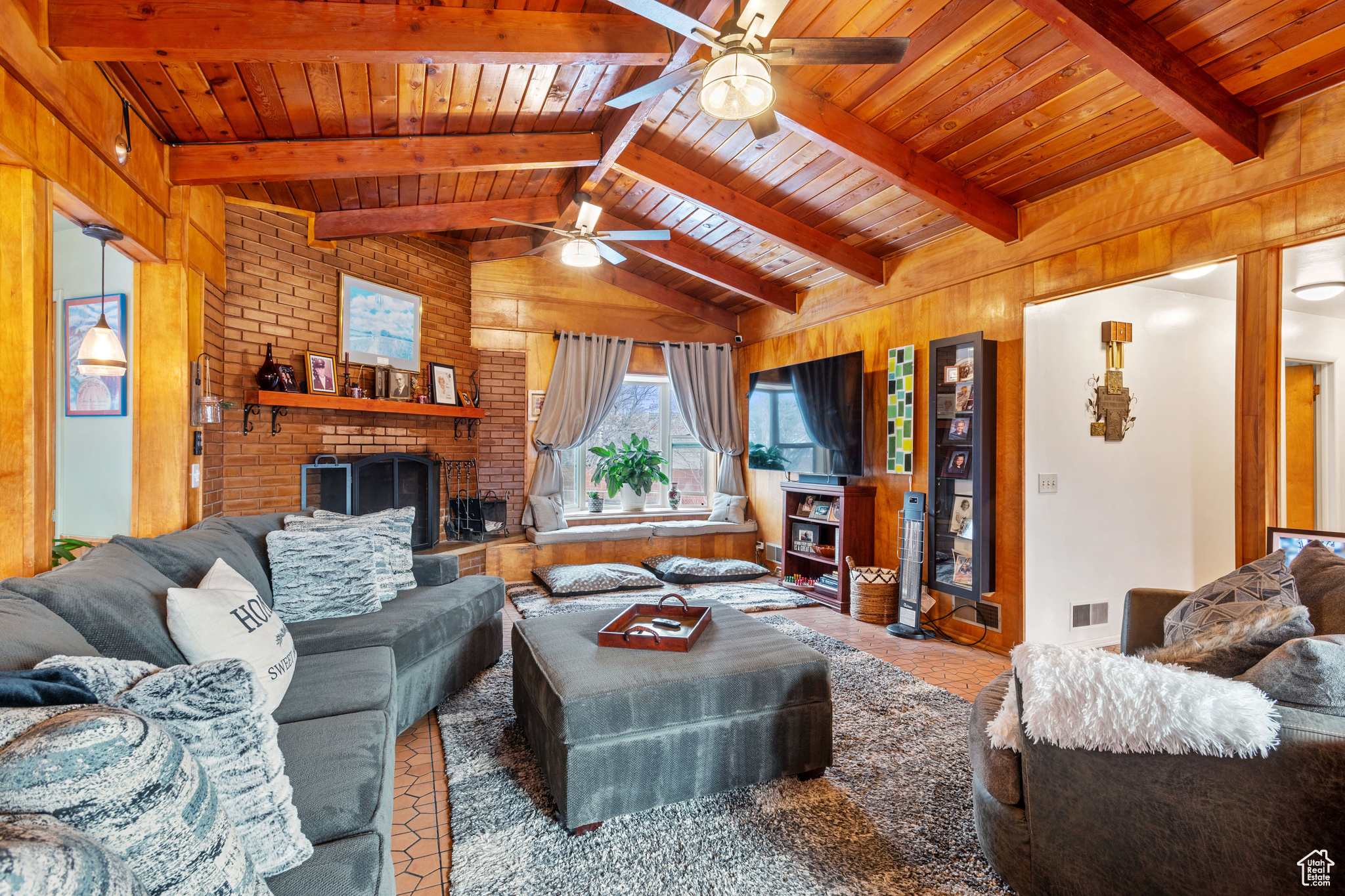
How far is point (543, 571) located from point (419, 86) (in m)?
3.46

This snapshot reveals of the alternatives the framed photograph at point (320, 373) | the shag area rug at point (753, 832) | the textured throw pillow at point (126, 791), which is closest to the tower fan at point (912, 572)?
the shag area rug at point (753, 832)

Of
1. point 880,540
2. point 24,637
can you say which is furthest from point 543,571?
point 24,637

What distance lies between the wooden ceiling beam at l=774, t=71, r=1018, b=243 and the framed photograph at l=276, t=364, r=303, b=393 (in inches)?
126

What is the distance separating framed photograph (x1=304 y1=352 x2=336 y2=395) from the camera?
3.94 meters

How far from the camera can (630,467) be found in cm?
573

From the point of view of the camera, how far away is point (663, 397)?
6188mm

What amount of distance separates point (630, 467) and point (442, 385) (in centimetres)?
181

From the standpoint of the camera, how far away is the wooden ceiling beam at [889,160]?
2.87 m

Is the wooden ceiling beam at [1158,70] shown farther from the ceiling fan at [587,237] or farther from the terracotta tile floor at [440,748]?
the terracotta tile floor at [440,748]

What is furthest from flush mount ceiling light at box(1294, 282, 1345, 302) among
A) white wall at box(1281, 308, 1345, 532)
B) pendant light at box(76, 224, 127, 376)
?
pendant light at box(76, 224, 127, 376)

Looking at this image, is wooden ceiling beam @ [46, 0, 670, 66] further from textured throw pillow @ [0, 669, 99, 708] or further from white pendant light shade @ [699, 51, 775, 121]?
textured throw pillow @ [0, 669, 99, 708]

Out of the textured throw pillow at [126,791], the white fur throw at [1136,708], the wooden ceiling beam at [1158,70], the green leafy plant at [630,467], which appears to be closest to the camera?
the textured throw pillow at [126,791]

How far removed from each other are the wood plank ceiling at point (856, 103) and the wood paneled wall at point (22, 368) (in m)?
0.84

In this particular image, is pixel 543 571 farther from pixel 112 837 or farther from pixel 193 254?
pixel 112 837
